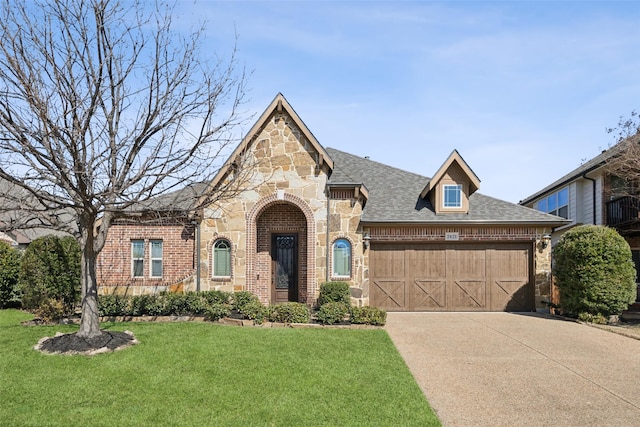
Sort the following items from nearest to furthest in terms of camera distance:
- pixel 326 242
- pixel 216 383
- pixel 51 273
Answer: pixel 216 383 < pixel 51 273 < pixel 326 242

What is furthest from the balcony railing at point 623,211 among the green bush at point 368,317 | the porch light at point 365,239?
the green bush at point 368,317

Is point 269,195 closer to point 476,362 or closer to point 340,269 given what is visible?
point 340,269

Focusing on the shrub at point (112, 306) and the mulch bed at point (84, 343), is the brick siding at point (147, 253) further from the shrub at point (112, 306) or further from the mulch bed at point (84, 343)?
the mulch bed at point (84, 343)

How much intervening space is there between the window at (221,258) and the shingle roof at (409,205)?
4167 mm

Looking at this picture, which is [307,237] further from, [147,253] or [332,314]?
[147,253]

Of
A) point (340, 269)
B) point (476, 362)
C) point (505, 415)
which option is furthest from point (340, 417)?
point (340, 269)

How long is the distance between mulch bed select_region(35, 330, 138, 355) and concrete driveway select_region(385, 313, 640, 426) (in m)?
5.94

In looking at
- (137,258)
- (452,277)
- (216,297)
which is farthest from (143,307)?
(452,277)

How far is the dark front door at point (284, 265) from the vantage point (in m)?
15.6

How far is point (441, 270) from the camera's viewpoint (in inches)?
607

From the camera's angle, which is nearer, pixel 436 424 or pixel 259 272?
pixel 436 424

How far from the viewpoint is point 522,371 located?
799cm

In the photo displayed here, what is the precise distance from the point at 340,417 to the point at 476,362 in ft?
13.1

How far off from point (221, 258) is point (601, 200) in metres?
16.8
